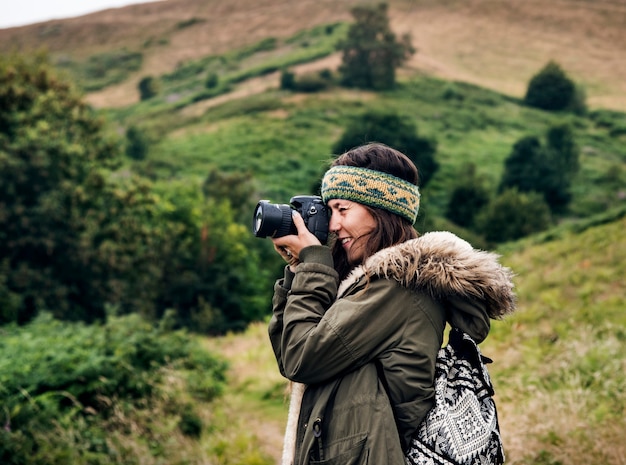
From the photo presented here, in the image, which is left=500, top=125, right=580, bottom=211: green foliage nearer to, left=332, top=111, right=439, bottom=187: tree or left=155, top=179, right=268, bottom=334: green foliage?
left=332, top=111, right=439, bottom=187: tree

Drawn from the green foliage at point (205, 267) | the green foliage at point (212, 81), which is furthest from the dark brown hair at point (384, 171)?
the green foliage at point (212, 81)

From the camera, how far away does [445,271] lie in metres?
1.95

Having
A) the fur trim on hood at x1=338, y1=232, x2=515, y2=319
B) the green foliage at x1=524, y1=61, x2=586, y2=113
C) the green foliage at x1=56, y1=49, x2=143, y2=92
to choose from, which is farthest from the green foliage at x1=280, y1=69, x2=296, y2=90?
the fur trim on hood at x1=338, y1=232, x2=515, y2=319

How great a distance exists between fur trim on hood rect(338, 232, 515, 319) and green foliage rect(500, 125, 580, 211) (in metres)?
41.0

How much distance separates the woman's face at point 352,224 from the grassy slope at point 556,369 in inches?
33.1

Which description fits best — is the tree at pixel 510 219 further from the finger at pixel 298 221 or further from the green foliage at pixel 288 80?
the finger at pixel 298 221

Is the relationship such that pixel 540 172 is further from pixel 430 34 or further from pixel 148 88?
pixel 148 88

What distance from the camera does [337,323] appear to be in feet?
6.19

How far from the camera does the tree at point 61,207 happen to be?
59.9 ft

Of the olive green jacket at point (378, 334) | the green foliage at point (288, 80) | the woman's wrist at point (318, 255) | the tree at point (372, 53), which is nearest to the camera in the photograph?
the olive green jacket at point (378, 334)

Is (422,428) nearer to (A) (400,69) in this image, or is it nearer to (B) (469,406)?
(B) (469,406)

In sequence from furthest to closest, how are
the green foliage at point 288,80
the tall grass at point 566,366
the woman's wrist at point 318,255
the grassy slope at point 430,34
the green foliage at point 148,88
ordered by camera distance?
the green foliage at point 148,88, the green foliage at point 288,80, the grassy slope at point 430,34, the tall grass at point 566,366, the woman's wrist at point 318,255

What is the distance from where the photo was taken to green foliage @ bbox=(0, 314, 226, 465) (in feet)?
17.6

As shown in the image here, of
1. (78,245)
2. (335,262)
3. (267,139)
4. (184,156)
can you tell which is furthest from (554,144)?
(335,262)
